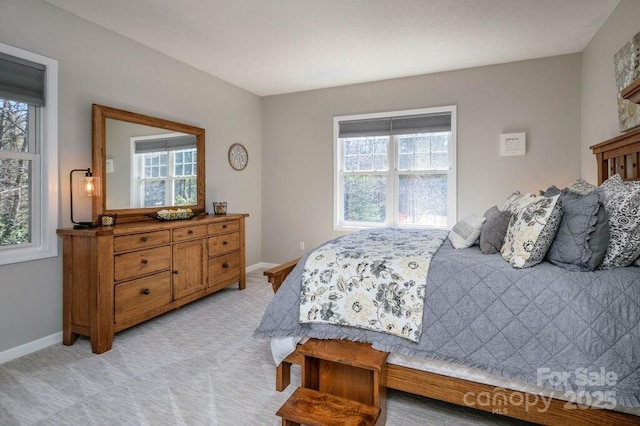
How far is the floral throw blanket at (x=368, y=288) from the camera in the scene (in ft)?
5.84

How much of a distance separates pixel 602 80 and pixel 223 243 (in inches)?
161

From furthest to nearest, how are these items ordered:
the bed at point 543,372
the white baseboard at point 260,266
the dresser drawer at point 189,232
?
the white baseboard at point 260,266
the dresser drawer at point 189,232
the bed at point 543,372

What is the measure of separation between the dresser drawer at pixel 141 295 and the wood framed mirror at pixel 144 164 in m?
0.70

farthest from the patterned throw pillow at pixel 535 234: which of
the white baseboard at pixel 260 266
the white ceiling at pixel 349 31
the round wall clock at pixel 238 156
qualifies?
the white baseboard at pixel 260 266

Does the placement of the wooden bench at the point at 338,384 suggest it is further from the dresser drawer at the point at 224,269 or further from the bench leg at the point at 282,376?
the dresser drawer at the point at 224,269

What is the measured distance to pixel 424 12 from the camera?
110 inches

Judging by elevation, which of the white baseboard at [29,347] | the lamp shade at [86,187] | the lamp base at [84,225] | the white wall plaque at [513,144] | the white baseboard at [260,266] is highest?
the white wall plaque at [513,144]

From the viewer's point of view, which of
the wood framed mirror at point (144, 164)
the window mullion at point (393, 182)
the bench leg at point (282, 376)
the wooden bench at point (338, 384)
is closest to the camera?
the wooden bench at point (338, 384)

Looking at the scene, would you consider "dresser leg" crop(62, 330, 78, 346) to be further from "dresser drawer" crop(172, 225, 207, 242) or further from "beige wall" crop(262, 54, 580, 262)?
"beige wall" crop(262, 54, 580, 262)

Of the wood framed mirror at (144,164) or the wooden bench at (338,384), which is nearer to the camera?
the wooden bench at (338,384)

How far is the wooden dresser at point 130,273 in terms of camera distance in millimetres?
2539

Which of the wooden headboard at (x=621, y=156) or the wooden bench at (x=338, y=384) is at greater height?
the wooden headboard at (x=621, y=156)

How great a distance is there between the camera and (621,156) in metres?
2.49

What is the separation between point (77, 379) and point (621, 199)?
11.0 feet
